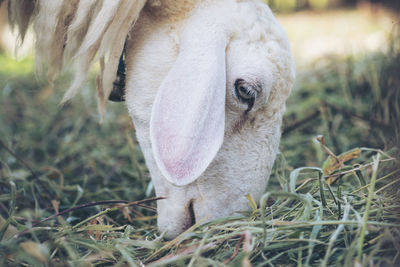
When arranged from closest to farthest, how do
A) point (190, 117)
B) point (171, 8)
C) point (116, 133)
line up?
point (190, 117) → point (171, 8) → point (116, 133)

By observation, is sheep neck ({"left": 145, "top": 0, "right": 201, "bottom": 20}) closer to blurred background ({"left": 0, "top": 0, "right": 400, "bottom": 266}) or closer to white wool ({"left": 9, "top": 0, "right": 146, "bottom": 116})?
white wool ({"left": 9, "top": 0, "right": 146, "bottom": 116})

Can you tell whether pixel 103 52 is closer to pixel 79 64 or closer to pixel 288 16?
pixel 79 64

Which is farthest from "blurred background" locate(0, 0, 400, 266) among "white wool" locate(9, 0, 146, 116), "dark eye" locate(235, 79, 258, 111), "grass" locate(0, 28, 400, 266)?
"dark eye" locate(235, 79, 258, 111)

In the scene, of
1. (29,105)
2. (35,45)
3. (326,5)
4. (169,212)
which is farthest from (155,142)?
(326,5)

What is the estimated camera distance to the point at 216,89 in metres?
1.04

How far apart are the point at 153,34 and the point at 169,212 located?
0.54m

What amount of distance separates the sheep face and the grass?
0.10 meters

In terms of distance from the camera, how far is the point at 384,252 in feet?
3.01

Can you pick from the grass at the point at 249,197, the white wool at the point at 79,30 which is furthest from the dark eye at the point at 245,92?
the white wool at the point at 79,30

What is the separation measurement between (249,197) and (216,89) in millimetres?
315

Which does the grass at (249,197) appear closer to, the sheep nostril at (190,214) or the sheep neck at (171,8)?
the sheep nostril at (190,214)

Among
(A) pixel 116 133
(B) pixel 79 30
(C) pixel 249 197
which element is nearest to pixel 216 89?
(C) pixel 249 197

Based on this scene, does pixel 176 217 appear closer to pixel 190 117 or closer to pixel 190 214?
pixel 190 214

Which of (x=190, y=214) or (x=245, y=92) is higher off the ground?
(x=245, y=92)
